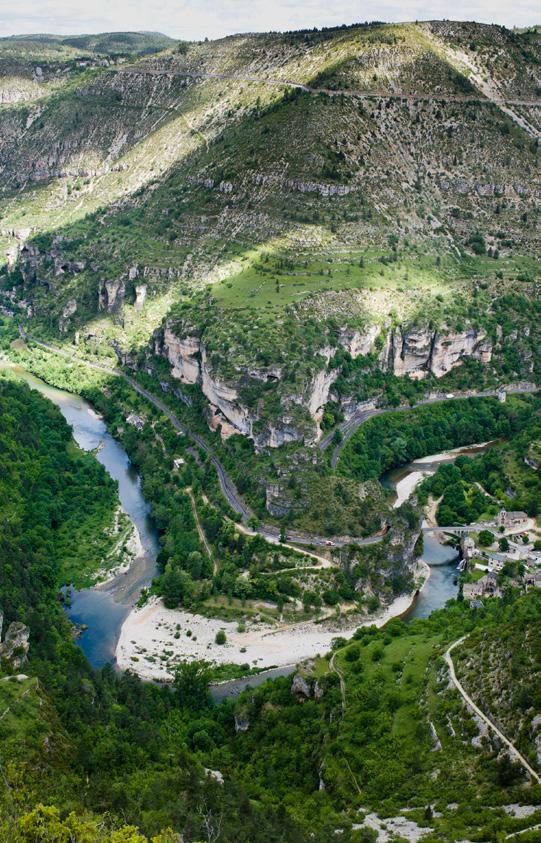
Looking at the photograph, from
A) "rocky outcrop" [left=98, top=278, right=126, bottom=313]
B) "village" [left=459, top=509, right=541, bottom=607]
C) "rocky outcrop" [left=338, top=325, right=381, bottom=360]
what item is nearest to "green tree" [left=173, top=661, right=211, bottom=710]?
"village" [left=459, top=509, right=541, bottom=607]

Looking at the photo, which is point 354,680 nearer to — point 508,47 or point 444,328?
point 444,328

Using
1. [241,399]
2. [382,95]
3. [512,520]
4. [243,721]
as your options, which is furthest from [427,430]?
[382,95]

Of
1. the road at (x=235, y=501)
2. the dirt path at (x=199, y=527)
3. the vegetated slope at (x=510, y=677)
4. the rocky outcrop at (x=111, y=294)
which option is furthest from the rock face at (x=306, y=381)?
the vegetated slope at (x=510, y=677)

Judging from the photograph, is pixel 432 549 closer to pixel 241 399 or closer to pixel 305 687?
pixel 241 399

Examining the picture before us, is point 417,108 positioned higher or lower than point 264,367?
higher

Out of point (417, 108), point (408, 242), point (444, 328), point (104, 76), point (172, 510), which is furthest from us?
point (104, 76)

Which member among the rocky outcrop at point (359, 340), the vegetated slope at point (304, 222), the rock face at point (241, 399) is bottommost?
the rock face at point (241, 399)

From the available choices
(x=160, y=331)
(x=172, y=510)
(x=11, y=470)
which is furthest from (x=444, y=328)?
(x=11, y=470)

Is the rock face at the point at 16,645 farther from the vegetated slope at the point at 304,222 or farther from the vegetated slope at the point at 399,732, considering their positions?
the vegetated slope at the point at 304,222
